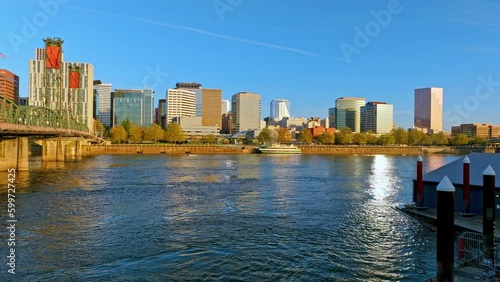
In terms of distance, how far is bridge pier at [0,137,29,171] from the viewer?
7356 cm

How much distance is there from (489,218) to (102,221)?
27217 millimetres

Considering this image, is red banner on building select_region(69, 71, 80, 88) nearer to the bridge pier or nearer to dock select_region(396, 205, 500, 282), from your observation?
the bridge pier

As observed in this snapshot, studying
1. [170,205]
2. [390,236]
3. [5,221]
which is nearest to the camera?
[390,236]

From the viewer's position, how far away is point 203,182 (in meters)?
61.8

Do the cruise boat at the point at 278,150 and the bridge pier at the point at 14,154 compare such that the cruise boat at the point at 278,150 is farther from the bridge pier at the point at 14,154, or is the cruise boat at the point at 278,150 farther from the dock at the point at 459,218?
the dock at the point at 459,218

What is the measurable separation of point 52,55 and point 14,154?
75.2 meters

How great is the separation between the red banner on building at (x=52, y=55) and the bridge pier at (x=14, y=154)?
64384 millimetres

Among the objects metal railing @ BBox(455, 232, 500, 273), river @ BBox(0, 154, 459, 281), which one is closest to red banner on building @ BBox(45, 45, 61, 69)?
river @ BBox(0, 154, 459, 281)

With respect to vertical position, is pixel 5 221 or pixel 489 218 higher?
pixel 489 218

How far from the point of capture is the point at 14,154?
75.4 meters

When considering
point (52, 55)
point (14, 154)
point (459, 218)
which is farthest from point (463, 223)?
point (52, 55)

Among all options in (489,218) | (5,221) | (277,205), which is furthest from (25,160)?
(489,218)

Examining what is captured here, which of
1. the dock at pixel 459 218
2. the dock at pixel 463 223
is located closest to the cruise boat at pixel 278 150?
the dock at pixel 463 223

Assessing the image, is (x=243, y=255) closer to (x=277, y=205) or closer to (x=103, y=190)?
(x=277, y=205)
